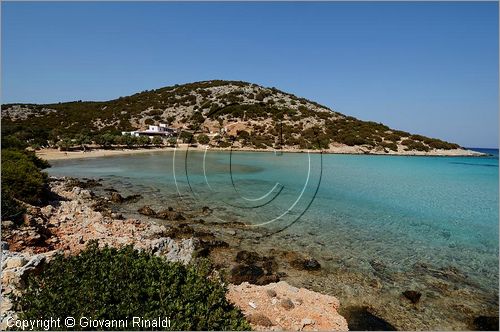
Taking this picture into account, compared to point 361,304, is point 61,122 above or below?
above

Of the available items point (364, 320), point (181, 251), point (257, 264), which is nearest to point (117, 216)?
point (181, 251)

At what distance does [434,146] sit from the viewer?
8044 centimetres

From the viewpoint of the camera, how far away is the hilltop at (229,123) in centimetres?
7531

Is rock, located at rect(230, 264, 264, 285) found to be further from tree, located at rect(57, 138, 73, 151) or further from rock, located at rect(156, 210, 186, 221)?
tree, located at rect(57, 138, 73, 151)

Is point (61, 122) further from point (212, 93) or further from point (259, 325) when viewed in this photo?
point (259, 325)

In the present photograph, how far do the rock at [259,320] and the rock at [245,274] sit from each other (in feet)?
8.47

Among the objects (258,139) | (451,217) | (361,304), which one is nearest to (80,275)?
(361,304)

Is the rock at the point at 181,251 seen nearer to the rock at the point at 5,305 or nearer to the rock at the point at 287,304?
the rock at the point at 287,304

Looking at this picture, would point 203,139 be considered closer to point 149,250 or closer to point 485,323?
point 149,250

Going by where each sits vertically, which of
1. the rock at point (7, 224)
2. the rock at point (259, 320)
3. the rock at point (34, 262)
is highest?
the rock at point (7, 224)

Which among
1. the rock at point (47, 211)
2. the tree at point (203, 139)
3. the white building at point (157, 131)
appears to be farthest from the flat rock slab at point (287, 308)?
the white building at point (157, 131)

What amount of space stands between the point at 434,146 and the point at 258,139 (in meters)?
44.7

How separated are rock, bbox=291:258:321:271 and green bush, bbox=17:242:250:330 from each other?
5379 millimetres

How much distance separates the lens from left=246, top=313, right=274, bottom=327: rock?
6852 millimetres
